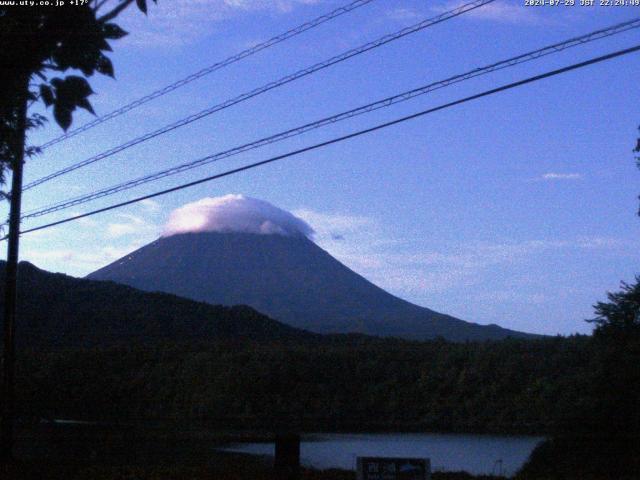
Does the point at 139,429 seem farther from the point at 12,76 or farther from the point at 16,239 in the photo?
the point at 12,76

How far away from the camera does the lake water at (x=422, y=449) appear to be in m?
20.7

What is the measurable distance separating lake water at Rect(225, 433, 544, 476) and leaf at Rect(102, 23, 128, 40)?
14.6 m

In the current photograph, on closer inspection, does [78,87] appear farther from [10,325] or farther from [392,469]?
[10,325]

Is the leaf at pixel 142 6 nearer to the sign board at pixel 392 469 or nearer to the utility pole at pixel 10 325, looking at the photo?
the sign board at pixel 392 469

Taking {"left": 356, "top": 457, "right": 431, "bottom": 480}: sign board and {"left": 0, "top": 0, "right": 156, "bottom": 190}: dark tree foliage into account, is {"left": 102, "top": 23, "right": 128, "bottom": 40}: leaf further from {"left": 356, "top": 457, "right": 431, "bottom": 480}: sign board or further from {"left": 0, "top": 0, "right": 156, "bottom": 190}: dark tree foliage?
{"left": 356, "top": 457, "right": 431, "bottom": 480}: sign board

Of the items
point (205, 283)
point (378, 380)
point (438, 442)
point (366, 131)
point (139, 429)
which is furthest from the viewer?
point (205, 283)

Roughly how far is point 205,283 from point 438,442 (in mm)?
119180

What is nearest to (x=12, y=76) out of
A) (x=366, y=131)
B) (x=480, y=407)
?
(x=366, y=131)

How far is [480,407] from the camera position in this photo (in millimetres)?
35062

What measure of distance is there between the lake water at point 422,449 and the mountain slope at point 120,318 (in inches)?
1666

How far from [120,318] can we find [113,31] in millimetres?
71393

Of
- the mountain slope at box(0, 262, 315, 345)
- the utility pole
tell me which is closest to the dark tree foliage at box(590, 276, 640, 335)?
the utility pole

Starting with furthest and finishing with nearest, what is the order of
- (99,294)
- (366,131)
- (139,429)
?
1. (99,294)
2. (139,429)
3. (366,131)

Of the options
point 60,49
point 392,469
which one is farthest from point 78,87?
point 392,469
